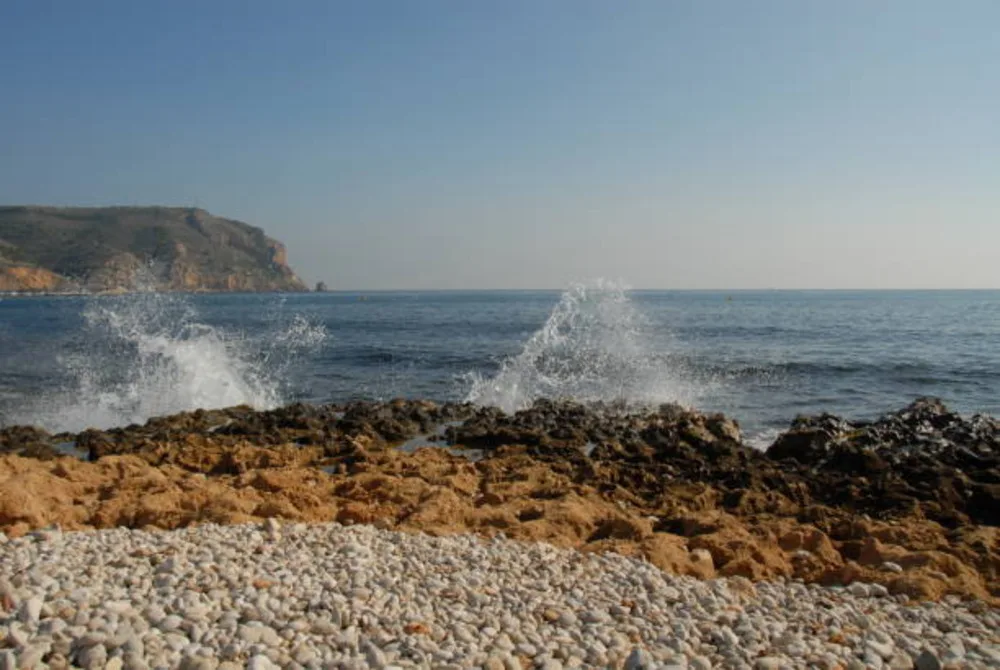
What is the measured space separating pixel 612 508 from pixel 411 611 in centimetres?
434

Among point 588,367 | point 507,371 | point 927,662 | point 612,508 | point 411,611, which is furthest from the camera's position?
point 588,367

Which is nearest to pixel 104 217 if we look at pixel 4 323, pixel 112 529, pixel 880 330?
pixel 4 323

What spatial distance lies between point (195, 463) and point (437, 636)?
25.4ft

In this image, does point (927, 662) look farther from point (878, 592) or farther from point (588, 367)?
point (588, 367)

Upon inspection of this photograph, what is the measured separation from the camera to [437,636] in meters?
5.14

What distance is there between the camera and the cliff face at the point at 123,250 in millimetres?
123938

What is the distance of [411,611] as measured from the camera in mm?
5461

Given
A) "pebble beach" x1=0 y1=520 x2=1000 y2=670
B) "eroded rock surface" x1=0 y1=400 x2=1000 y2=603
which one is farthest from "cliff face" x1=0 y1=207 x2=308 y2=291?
"pebble beach" x1=0 y1=520 x2=1000 y2=670

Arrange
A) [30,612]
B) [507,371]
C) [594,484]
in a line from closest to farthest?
[30,612]
[594,484]
[507,371]

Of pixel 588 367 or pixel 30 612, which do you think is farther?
pixel 588 367

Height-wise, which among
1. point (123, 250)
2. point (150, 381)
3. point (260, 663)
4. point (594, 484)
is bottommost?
point (594, 484)

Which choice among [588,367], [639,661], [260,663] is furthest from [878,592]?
[588,367]

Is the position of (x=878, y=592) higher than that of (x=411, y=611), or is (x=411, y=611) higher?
(x=411, y=611)

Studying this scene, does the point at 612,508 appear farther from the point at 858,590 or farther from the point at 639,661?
the point at 639,661
